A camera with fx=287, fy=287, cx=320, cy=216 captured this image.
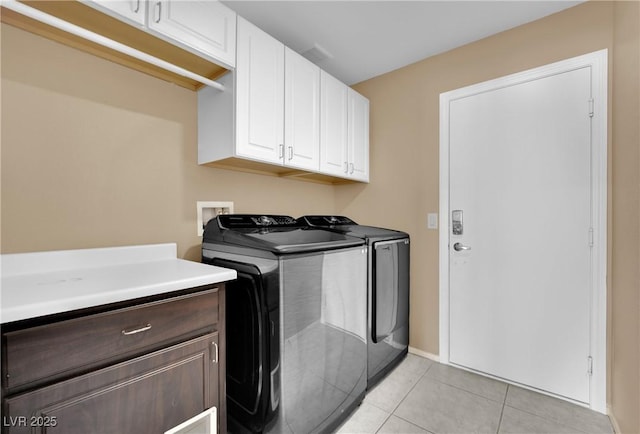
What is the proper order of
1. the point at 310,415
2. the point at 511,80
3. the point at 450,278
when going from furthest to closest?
the point at 450,278, the point at 511,80, the point at 310,415

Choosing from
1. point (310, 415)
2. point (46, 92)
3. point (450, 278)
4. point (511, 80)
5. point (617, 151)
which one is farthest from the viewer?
point (450, 278)

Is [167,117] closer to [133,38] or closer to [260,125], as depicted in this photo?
[133,38]

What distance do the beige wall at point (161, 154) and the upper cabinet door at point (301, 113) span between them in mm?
443

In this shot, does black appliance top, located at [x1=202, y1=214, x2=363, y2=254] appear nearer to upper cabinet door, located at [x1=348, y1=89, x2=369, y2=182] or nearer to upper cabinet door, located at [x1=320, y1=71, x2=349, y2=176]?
upper cabinet door, located at [x1=320, y1=71, x2=349, y2=176]

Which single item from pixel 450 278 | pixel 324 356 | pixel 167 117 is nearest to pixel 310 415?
pixel 324 356

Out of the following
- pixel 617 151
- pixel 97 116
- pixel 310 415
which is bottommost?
pixel 310 415

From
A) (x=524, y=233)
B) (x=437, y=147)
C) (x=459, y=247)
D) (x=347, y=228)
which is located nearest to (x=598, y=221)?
(x=524, y=233)

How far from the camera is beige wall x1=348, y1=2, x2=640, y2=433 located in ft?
4.70

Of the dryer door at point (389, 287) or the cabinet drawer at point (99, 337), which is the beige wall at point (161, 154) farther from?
the cabinet drawer at point (99, 337)

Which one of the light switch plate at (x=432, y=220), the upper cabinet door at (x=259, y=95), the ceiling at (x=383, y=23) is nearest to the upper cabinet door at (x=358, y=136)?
the ceiling at (x=383, y=23)

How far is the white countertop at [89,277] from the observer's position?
835 mm

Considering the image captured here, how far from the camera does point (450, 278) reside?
2309mm

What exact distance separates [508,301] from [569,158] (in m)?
1.04

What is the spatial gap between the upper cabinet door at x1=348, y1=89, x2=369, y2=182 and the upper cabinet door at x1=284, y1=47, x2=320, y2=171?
1.50 feet
